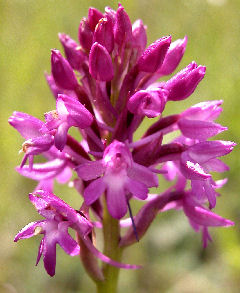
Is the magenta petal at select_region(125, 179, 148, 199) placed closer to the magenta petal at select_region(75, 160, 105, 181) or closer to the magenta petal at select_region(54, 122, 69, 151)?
the magenta petal at select_region(75, 160, 105, 181)

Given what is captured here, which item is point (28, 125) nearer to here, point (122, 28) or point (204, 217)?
point (122, 28)

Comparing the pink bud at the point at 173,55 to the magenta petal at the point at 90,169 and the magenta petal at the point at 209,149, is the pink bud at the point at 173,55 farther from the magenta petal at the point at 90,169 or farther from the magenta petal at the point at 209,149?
the magenta petal at the point at 90,169

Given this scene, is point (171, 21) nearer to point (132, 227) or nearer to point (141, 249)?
point (141, 249)

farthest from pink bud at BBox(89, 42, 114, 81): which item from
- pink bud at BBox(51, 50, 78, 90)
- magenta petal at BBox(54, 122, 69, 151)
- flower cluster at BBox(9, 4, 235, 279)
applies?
magenta petal at BBox(54, 122, 69, 151)

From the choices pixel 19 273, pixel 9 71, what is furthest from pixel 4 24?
pixel 19 273

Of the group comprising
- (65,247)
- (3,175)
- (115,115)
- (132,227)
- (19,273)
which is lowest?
(19,273)

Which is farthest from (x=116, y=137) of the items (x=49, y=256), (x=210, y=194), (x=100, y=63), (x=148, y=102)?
(x=49, y=256)
